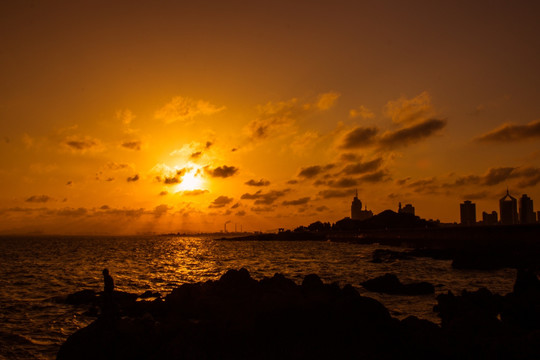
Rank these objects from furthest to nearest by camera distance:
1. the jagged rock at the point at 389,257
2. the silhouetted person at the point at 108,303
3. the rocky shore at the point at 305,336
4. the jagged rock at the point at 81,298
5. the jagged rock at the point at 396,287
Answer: the jagged rock at the point at 389,257 → the jagged rock at the point at 396,287 → the jagged rock at the point at 81,298 → the silhouetted person at the point at 108,303 → the rocky shore at the point at 305,336

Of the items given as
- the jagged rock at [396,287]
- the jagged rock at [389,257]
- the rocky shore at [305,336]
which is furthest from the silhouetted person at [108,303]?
the jagged rock at [389,257]

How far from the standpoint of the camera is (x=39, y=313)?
99.7 feet

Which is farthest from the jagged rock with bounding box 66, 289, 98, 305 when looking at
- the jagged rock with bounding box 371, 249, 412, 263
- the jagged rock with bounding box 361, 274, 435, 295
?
the jagged rock with bounding box 371, 249, 412, 263

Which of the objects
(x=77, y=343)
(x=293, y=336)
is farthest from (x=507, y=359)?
(x=77, y=343)

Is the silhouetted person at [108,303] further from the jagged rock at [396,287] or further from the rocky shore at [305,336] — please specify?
the jagged rock at [396,287]

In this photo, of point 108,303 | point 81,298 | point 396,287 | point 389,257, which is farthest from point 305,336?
point 389,257

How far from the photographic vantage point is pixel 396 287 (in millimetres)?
36500

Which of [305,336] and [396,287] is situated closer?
[305,336]

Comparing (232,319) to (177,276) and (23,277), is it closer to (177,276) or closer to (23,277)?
(177,276)

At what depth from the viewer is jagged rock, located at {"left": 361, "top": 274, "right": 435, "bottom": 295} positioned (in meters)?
35.6

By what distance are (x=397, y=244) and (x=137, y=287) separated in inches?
5054

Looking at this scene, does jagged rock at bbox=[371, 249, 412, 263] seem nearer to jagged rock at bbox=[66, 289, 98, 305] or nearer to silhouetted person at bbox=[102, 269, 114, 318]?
jagged rock at bbox=[66, 289, 98, 305]

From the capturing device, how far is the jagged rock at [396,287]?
35.6 metres

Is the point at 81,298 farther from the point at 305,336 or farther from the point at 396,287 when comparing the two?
the point at 396,287
